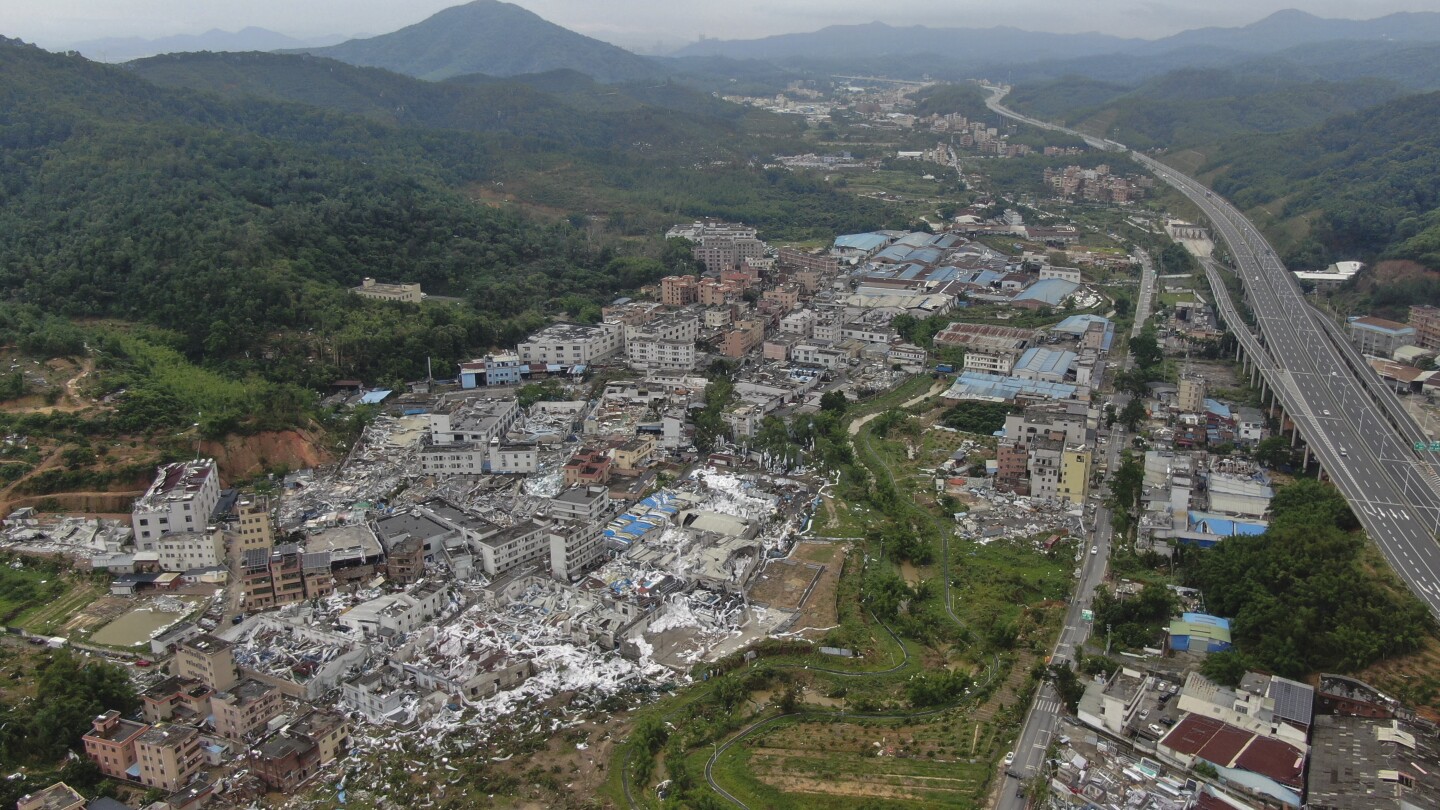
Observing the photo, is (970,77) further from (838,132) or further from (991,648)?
(991,648)

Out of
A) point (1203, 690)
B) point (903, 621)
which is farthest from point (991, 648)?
point (1203, 690)

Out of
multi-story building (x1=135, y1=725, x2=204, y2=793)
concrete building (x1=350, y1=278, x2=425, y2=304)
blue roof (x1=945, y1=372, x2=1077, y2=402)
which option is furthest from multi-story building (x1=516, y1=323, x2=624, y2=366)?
multi-story building (x1=135, y1=725, x2=204, y2=793)

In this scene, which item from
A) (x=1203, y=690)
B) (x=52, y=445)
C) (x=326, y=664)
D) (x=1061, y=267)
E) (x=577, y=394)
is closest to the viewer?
(x=1203, y=690)

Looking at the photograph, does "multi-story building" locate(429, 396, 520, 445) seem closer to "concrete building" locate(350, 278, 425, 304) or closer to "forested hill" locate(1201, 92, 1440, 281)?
"concrete building" locate(350, 278, 425, 304)

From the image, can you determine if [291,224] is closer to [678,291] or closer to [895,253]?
[678,291]

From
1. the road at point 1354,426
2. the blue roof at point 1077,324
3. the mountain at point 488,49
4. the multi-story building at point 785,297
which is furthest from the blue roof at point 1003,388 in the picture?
the mountain at point 488,49

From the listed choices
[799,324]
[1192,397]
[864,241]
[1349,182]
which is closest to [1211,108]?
[1349,182]
